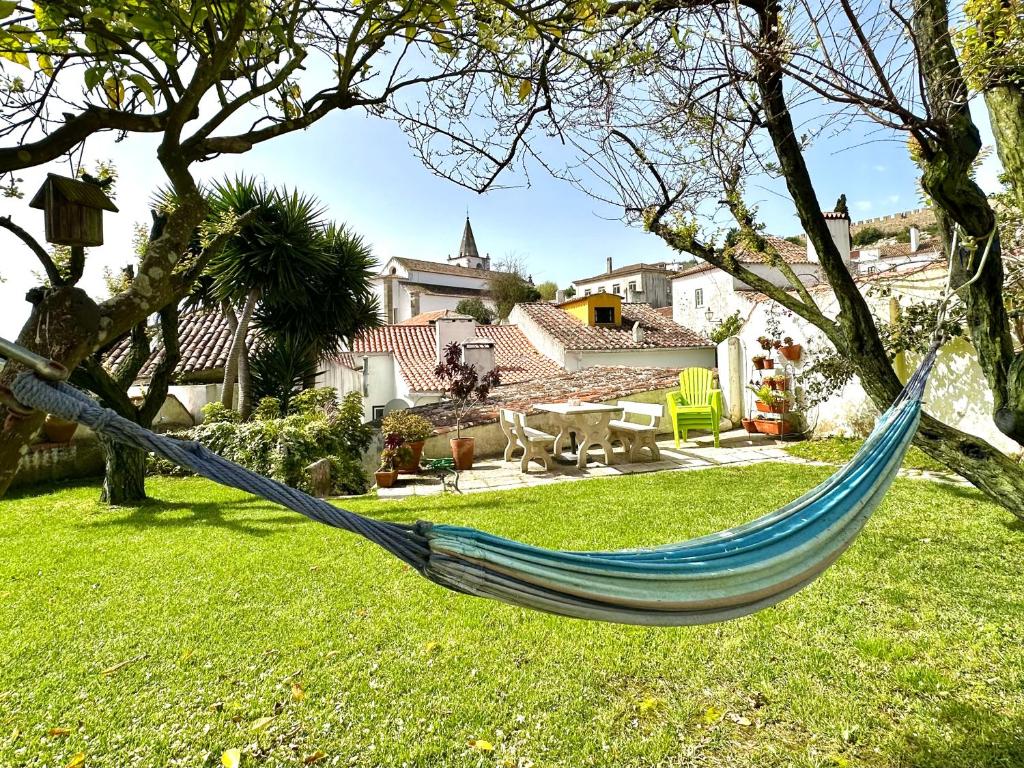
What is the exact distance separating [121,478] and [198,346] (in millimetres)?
7854

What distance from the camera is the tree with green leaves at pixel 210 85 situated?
68.3 inches

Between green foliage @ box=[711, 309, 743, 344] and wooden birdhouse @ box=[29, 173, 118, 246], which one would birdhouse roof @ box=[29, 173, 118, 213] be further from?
green foliage @ box=[711, 309, 743, 344]

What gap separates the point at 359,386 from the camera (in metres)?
15.8

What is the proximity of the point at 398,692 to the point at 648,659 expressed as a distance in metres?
1.13

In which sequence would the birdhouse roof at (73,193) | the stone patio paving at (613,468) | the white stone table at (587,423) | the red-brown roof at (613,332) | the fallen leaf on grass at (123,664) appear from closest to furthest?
the birdhouse roof at (73,193)
the fallen leaf on grass at (123,664)
the stone patio paving at (613,468)
the white stone table at (587,423)
the red-brown roof at (613,332)

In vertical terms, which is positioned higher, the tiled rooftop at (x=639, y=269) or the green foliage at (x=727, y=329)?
the tiled rooftop at (x=639, y=269)

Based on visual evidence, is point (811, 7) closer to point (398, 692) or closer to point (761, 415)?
point (398, 692)

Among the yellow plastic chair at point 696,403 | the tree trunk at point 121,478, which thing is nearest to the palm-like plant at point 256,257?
the tree trunk at point 121,478

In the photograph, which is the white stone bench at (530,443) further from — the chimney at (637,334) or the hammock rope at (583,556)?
the chimney at (637,334)

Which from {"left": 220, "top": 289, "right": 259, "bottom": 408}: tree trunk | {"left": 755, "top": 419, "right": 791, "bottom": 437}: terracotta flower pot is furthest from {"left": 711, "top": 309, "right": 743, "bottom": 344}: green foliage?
{"left": 220, "top": 289, "right": 259, "bottom": 408}: tree trunk

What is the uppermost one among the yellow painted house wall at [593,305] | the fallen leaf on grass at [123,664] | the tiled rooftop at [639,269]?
the tiled rooftop at [639,269]

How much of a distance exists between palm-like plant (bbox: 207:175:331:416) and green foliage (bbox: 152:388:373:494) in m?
2.25

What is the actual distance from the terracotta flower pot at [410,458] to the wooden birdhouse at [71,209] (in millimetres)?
5622

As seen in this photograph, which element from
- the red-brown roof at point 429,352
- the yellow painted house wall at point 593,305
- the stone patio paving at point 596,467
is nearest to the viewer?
the stone patio paving at point 596,467
